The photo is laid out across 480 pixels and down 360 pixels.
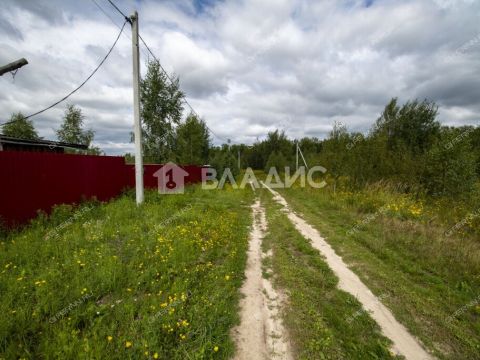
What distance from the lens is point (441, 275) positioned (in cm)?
430

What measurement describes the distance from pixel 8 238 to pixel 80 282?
2.91 metres

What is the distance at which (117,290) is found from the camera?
10.7 feet

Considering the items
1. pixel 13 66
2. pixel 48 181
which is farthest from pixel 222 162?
pixel 48 181

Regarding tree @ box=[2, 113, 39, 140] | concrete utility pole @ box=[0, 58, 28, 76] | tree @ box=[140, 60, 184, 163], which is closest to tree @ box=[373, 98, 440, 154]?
tree @ box=[140, 60, 184, 163]

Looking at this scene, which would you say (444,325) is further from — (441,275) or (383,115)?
(383,115)

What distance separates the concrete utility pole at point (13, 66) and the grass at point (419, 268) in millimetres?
10427

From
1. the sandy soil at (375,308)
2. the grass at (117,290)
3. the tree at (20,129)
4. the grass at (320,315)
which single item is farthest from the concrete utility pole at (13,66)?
the tree at (20,129)

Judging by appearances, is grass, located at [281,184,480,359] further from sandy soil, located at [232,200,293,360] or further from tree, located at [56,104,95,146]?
tree, located at [56,104,95,146]

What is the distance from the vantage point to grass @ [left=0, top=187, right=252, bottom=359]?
237 cm

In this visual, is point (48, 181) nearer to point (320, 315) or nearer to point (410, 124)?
point (320, 315)

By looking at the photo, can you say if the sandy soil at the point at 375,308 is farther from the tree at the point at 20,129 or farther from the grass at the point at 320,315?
the tree at the point at 20,129

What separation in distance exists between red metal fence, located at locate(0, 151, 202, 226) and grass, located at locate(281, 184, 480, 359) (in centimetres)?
759

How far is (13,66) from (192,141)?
1561cm

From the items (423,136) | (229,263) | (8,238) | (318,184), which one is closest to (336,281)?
(229,263)
